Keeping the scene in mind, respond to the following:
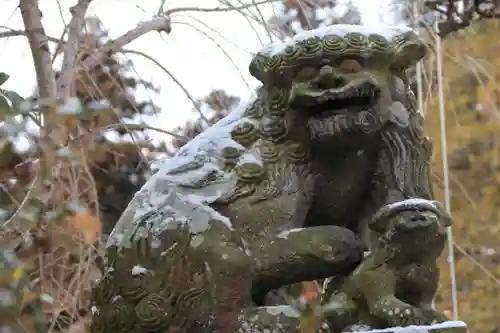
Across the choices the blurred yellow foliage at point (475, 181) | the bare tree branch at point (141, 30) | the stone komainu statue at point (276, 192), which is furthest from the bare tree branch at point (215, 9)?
the blurred yellow foliage at point (475, 181)

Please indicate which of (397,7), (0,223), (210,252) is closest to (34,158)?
(210,252)

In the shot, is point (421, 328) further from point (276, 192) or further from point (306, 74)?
point (306, 74)

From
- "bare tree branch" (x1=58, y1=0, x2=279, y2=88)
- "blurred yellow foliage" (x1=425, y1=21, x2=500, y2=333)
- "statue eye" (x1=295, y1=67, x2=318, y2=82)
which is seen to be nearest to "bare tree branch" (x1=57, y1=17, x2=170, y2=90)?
"bare tree branch" (x1=58, y1=0, x2=279, y2=88)

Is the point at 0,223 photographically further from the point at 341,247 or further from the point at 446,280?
the point at 446,280

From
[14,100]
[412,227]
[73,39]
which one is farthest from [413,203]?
[73,39]

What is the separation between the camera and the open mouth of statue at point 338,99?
2.26m

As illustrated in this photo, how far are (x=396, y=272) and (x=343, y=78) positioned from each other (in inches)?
21.4

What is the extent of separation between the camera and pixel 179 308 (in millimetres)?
2145

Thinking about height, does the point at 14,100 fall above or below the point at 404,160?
above

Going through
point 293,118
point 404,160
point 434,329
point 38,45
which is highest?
point 38,45

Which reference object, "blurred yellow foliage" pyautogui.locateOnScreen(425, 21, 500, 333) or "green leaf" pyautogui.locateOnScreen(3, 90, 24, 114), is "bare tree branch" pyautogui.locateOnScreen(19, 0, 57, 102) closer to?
"green leaf" pyautogui.locateOnScreen(3, 90, 24, 114)

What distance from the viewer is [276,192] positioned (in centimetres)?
232

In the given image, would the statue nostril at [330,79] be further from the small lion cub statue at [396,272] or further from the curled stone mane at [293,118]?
the small lion cub statue at [396,272]

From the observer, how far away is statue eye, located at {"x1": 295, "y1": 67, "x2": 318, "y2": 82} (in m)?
2.32
